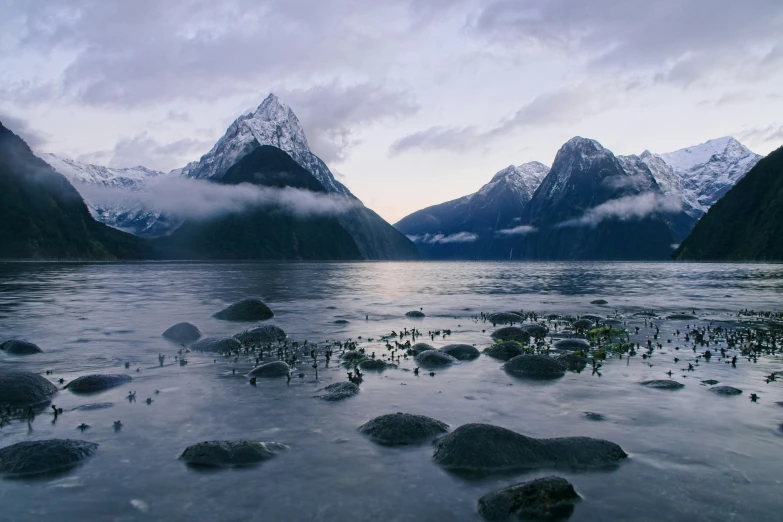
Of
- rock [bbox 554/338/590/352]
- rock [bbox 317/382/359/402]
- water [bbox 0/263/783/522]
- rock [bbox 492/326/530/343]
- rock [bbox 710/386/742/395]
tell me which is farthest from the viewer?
rock [bbox 492/326/530/343]

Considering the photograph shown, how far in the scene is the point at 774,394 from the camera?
626 inches

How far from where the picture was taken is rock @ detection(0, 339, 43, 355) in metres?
23.4

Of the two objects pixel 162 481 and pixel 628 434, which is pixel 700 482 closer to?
pixel 628 434

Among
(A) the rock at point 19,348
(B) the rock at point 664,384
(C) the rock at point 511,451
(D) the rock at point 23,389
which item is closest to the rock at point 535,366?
(B) the rock at point 664,384

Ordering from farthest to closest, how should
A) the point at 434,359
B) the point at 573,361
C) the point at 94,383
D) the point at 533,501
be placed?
the point at 434,359, the point at 573,361, the point at 94,383, the point at 533,501

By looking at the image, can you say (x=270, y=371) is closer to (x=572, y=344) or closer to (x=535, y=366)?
(x=535, y=366)

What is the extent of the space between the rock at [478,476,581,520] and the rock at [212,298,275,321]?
2972 cm

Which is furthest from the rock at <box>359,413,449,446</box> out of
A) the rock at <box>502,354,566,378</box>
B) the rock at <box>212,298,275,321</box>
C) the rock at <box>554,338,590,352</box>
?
the rock at <box>212,298,275,321</box>

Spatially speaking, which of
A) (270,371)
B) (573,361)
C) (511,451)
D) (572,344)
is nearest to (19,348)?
(270,371)

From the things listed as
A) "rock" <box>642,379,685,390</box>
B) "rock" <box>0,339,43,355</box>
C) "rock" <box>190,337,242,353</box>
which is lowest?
"rock" <box>0,339,43,355</box>

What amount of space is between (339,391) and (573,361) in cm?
962

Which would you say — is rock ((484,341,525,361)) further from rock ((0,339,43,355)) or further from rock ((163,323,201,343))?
rock ((0,339,43,355))

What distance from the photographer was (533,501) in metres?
8.89

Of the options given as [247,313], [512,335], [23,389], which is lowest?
[247,313]
